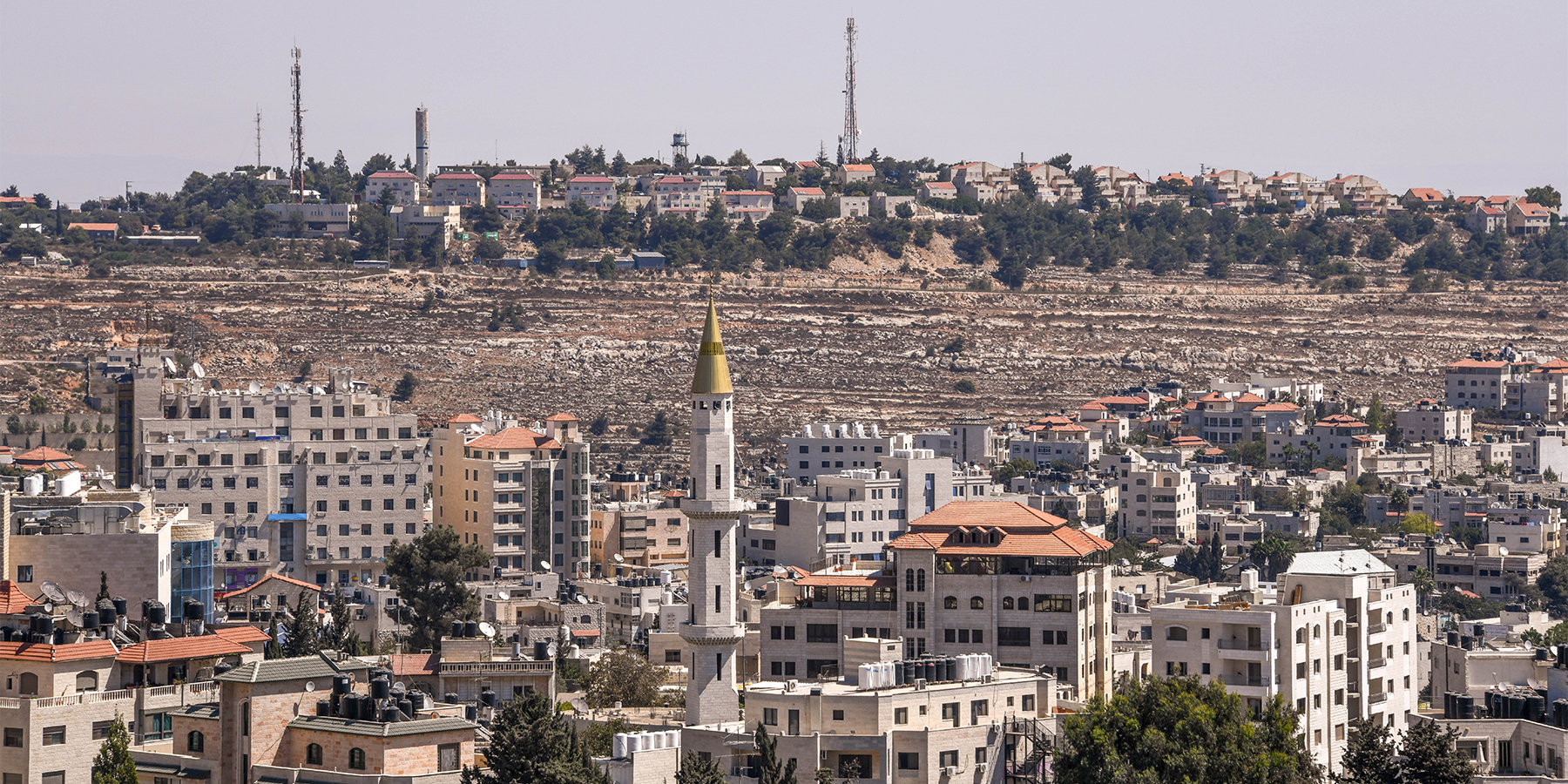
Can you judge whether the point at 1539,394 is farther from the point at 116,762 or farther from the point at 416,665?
the point at 116,762

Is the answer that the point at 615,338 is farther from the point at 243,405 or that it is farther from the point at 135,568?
the point at 135,568

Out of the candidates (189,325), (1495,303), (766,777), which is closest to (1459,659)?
(766,777)

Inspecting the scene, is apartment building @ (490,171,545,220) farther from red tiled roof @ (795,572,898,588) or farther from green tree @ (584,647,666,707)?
green tree @ (584,647,666,707)

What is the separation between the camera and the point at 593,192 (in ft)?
644

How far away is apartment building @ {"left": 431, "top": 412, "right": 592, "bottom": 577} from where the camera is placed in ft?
284

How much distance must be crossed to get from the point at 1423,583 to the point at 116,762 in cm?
6787

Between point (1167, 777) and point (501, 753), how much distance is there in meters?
9.99

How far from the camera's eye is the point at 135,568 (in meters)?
54.1

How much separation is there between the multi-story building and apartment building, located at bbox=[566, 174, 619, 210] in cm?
776

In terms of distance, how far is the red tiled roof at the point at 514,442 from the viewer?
8769cm

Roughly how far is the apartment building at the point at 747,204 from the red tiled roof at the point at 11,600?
489 feet

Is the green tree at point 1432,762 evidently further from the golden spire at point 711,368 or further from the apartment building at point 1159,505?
the apartment building at point 1159,505

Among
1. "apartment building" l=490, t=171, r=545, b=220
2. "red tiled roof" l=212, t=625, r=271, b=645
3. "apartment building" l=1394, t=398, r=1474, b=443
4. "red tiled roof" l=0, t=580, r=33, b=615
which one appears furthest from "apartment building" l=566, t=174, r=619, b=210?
"red tiled roof" l=212, t=625, r=271, b=645

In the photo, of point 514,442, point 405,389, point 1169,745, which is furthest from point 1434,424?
point 1169,745
